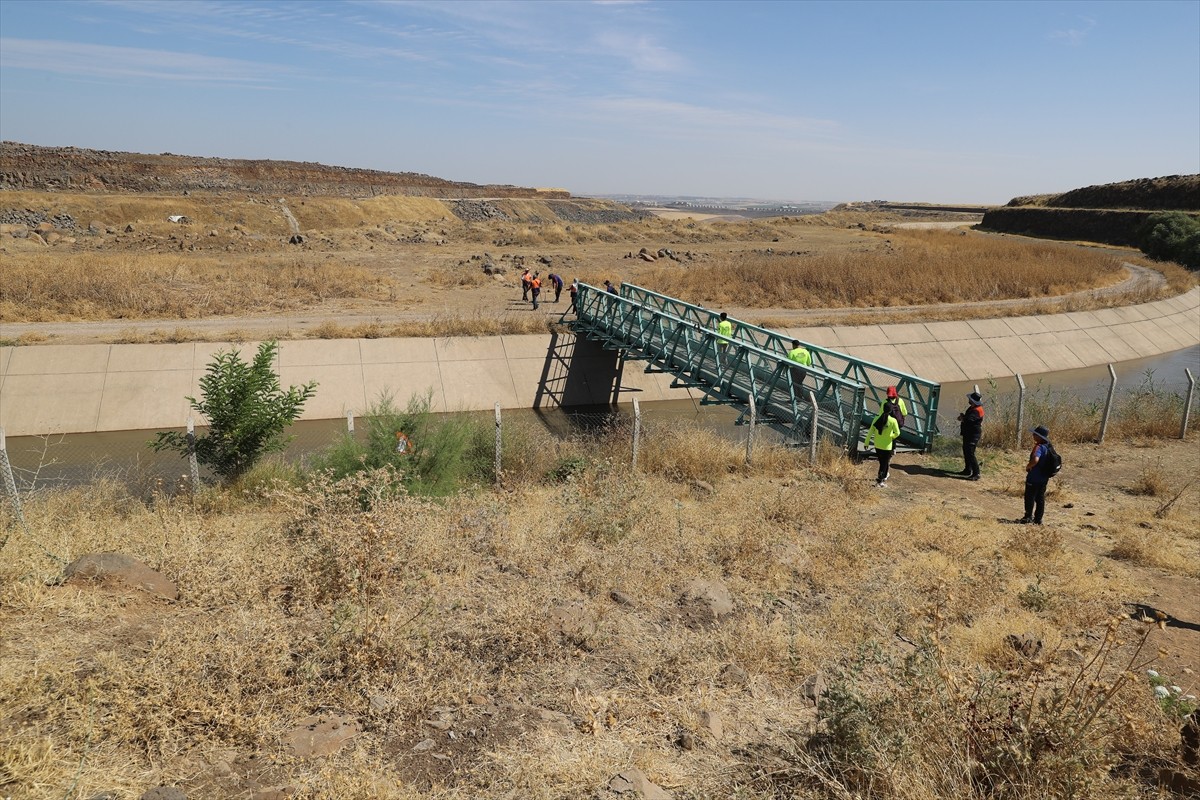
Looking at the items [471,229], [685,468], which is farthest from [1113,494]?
[471,229]

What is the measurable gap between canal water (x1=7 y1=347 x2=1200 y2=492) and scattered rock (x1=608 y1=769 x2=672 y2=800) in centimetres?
797

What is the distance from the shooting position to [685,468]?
12.4 meters

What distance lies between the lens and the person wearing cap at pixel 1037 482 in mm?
10258

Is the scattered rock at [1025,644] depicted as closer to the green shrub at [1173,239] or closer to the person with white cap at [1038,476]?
the person with white cap at [1038,476]

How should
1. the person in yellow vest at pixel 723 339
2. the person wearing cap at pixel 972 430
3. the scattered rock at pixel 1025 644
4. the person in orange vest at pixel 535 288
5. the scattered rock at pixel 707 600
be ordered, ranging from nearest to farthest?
1. the scattered rock at pixel 1025 644
2. the scattered rock at pixel 707 600
3. the person wearing cap at pixel 972 430
4. the person in yellow vest at pixel 723 339
5. the person in orange vest at pixel 535 288

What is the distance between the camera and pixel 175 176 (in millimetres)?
70500

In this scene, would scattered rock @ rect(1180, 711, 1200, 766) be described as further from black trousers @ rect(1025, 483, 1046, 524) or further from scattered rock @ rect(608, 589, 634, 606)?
black trousers @ rect(1025, 483, 1046, 524)

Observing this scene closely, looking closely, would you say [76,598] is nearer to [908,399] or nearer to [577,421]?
[908,399]

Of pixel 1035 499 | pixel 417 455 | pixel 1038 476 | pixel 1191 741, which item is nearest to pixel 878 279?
pixel 1035 499

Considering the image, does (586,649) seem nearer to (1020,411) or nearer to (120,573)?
(120,573)

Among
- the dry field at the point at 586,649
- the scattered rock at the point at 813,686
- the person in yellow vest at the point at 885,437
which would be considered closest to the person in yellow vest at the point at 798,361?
the person in yellow vest at the point at 885,437

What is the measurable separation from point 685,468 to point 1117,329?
98.9 feet

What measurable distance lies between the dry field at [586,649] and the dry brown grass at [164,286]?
18.6m

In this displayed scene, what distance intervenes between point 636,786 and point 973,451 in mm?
10275
